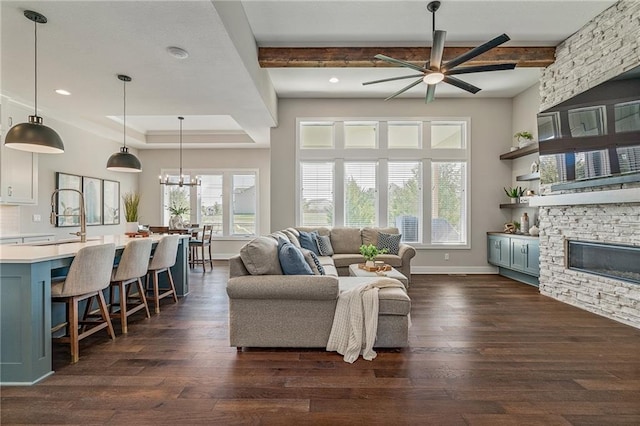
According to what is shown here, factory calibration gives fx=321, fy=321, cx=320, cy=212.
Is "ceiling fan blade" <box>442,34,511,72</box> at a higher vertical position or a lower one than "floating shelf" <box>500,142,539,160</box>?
higher

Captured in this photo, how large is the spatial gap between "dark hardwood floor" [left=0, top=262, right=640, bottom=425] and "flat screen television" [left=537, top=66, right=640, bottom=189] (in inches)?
69.1

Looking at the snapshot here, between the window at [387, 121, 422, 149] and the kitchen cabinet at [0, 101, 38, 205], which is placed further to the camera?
the window at [387, 121, 422, 149]

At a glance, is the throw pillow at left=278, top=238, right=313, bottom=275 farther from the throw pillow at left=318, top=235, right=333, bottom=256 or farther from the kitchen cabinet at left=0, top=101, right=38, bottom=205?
the kitchen cabinet at left=0, top=101, right=38, bottom=205

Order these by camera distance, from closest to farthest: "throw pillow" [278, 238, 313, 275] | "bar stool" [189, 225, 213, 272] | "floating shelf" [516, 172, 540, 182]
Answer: "throw pillow" [278, 238, 313, 275]
"floating shelf" [516, 172, 540, 182]
"bar stool" [189, 225, 213, 272]

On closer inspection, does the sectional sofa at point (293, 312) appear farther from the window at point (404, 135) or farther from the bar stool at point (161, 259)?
the window at point (404, 135)

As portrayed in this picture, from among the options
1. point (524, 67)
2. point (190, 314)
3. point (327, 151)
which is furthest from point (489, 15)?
point (190, 314)

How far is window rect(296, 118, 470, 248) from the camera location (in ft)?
21.2

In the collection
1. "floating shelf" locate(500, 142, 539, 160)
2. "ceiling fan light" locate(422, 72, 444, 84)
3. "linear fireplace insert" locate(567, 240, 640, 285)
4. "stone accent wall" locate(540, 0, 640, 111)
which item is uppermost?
"stone accent wall" locate(540, 0, 640, 111)

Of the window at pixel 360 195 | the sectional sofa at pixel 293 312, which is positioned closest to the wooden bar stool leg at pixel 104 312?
the sectional sofa at pixel 293 312

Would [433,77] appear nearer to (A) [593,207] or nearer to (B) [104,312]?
(A) [593,207]

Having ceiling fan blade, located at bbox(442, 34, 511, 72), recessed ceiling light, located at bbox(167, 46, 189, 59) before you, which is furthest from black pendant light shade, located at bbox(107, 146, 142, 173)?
ceiling fan blade, located at bbox(442, 34, 511, 72)

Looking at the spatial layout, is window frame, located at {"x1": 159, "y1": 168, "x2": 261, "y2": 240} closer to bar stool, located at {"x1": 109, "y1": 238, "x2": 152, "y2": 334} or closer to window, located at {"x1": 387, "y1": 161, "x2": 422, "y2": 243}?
window, located at {"x1": 387, "y1": 161, "x2": 422, "y2": 243}

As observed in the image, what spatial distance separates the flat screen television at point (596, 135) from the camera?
10.8ft

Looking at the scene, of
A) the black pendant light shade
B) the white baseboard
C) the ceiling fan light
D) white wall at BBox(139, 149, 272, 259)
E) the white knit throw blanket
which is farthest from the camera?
white wall at BBox(139, 149, 272, 259)
